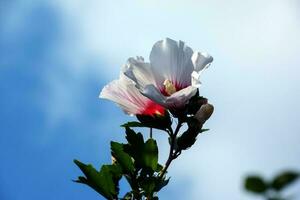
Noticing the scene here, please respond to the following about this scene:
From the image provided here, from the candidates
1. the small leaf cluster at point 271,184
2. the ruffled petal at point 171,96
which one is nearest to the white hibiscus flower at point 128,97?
the ruffled petal at point 171,96

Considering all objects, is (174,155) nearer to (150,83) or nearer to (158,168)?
(158,168)

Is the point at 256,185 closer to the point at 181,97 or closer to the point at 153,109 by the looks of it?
the point at 181,97

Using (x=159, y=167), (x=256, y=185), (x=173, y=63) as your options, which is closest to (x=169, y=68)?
(x=173, y=63)

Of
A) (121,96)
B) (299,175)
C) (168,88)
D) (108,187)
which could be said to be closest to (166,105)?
(168,88)

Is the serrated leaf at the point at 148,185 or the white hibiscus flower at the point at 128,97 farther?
the white hibiscus flower at the point at 128,97

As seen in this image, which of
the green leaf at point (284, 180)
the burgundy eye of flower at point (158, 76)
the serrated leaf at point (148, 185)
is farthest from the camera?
the burgundy eye of flower at point (158, 76)

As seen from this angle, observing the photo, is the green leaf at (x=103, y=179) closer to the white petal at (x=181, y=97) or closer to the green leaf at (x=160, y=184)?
the green leaf at (x=160, y=184)

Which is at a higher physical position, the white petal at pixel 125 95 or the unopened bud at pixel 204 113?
the white petal at pixel 125 95
